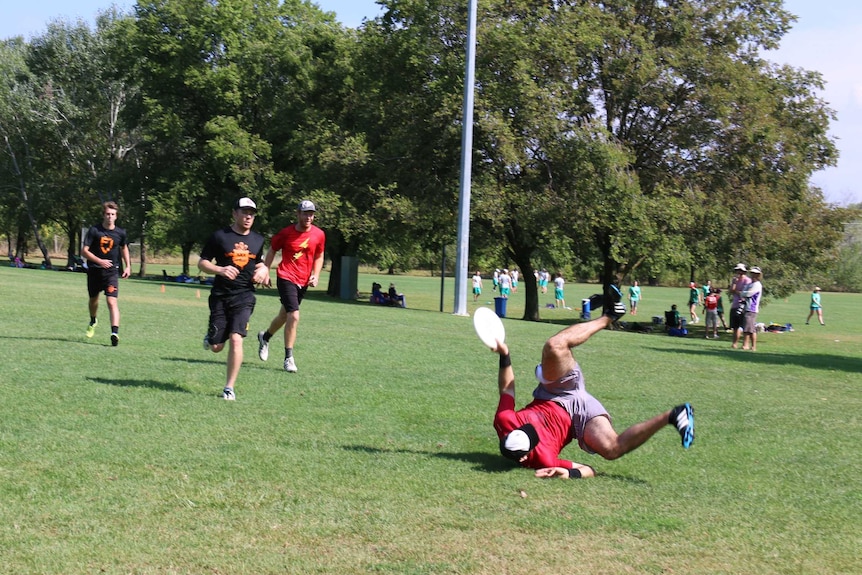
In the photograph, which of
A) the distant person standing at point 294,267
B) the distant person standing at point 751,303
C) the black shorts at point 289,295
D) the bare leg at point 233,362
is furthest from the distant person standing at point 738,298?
the bare leg at point 233,362

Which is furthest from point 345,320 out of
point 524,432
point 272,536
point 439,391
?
point 272,536

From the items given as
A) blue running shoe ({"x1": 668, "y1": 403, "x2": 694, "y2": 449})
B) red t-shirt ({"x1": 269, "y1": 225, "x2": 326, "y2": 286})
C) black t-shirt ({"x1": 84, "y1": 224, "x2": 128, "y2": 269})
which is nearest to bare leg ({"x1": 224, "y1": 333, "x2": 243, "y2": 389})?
red t-shirt ({"x1": 269, "y1": 225, "x2": 326, "y2": 286})

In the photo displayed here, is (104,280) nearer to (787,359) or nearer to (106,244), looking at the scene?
(106,244)

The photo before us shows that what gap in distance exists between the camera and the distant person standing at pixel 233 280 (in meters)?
9.16

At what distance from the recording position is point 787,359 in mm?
18938

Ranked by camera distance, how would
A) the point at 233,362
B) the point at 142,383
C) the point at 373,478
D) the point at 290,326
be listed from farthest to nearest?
the point at 290,326
the point at 142,383
the point at 233,362
the point at 373,478

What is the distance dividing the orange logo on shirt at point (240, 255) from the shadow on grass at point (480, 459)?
3053 mm

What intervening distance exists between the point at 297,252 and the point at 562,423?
5.58 m

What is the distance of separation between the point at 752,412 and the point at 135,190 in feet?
160

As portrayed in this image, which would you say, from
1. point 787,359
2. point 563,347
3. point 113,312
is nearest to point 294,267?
point 113,312

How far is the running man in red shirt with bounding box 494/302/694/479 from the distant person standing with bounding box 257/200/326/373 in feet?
16.1

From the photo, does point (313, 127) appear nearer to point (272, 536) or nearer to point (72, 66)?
point (72, 66)

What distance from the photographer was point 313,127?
143 feet

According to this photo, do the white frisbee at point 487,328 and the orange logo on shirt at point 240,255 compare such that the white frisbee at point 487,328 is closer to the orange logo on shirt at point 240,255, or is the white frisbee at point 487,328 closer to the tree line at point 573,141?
the orange logo on shirt at point 240,255
